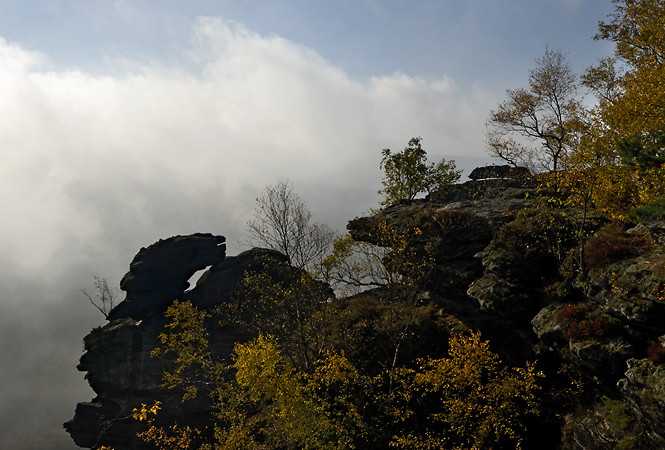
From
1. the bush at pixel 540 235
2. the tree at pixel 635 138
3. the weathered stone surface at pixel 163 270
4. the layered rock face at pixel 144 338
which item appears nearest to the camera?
the tree at pixel 635 138

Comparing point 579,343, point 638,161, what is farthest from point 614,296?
point 638,161

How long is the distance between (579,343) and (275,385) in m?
18.6

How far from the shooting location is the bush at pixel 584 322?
21.1 meters

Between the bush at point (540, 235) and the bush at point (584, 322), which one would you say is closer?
the bush at point (584, 322)

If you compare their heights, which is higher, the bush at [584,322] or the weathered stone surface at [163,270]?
the weathered stone surface at [163,270]

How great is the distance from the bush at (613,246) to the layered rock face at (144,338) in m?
32.8

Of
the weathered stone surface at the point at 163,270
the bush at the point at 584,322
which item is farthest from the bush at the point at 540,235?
the weathered stone surface at the point at 163,270

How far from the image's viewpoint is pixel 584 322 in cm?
2161

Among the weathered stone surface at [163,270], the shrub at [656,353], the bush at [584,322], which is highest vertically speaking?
the weathered stone surface at [163,270]

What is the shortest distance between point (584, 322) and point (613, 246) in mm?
4778

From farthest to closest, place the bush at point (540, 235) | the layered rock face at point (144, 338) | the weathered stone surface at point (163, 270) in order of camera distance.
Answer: the weathered stone surface at point (163, 270)
the layered rock face at point (144, 338)
the bush at point (540, 235)

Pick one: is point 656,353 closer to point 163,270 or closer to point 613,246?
point 613,246

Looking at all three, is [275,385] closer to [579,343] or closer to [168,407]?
[579,343]

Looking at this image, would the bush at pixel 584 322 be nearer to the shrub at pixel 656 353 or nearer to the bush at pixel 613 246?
the shrub at pixel 656 353
